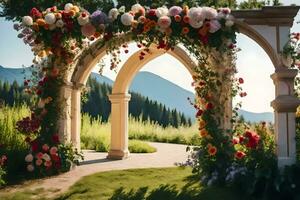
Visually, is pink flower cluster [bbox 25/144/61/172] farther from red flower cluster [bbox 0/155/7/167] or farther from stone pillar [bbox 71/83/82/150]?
stone pillar [bbox 71/83/82/150]

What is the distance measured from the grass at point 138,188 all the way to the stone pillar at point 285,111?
1.36m

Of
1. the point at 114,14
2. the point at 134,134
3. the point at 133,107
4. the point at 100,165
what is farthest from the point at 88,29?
the point at 133,107

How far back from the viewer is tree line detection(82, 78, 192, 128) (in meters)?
34.4

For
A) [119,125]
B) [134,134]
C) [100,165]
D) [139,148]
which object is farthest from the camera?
[134,134]

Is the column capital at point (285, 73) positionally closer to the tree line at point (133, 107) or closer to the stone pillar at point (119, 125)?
the stone pillar at point (119, 125)

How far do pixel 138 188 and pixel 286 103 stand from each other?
3.08 m

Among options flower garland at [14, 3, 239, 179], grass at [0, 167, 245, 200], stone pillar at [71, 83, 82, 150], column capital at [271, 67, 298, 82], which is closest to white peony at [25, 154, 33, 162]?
flower garland at [14, 3, 239, 179]

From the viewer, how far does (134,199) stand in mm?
7496

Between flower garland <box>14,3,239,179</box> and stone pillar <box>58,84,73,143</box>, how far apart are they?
402 mm

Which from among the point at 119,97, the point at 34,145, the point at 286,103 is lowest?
the point at 34,145

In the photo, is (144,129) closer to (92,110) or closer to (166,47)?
(166,47)

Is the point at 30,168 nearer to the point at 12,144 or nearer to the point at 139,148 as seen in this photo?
the point at 12,144

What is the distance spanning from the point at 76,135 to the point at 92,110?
25.7 m

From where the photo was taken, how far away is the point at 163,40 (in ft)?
28.5
